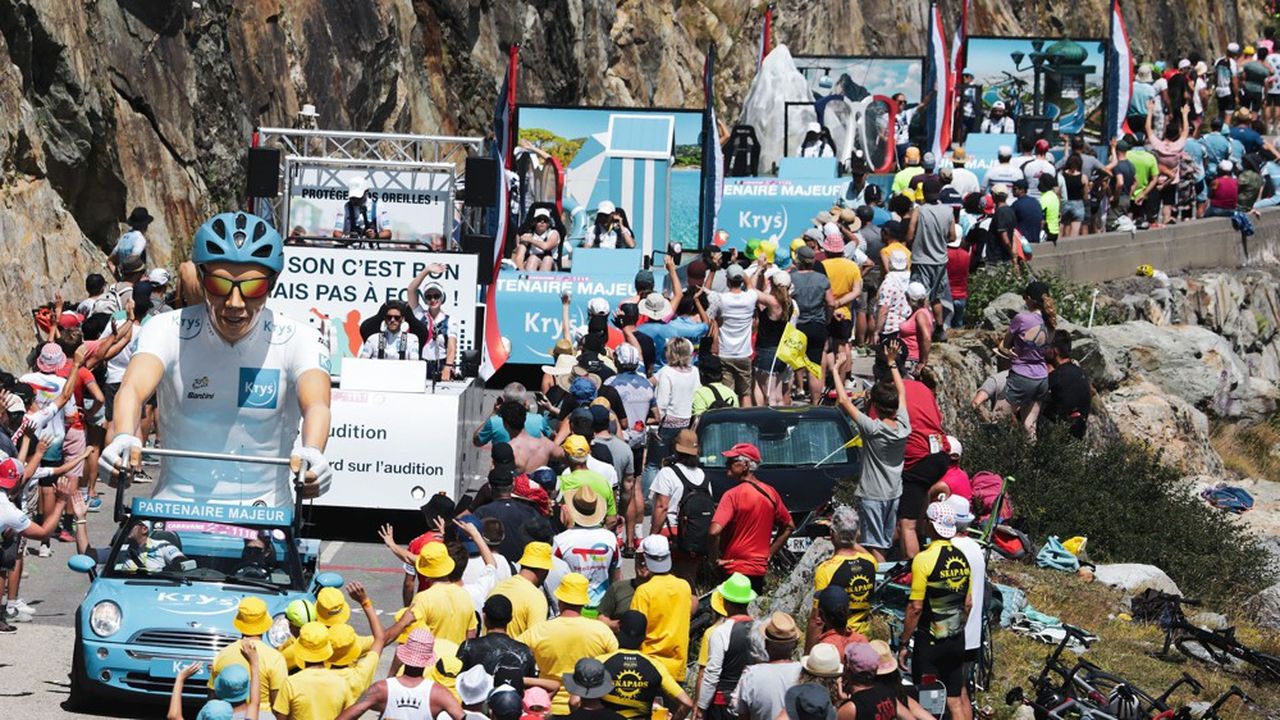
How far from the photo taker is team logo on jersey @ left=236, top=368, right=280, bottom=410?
45.4 ft

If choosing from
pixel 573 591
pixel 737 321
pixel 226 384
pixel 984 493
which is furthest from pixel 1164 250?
pixel 573 591

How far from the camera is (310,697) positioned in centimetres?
1077

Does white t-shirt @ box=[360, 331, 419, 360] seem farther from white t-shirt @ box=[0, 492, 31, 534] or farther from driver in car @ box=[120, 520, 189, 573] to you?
driver in car @ box=[120, 520, 189, 573]

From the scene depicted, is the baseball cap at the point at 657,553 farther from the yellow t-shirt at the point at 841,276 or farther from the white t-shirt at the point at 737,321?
the yellow t-shirt at the point at 841,276

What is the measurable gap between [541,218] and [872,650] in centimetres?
1525

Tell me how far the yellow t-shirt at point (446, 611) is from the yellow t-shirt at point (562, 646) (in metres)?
0.41

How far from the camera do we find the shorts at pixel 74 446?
1711cm

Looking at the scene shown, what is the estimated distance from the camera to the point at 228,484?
535 inches

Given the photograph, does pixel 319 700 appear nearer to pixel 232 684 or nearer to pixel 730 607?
pixel 232 684

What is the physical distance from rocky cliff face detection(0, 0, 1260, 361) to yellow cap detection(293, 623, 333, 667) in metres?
12.7

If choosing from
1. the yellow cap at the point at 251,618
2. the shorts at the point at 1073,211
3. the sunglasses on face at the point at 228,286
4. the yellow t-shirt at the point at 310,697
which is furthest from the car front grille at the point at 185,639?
the shorts at the point at 1073,211

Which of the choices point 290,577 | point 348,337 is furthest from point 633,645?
point 348,337

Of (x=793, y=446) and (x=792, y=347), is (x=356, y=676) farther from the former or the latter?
(x=792, y=347)

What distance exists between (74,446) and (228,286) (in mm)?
4337
